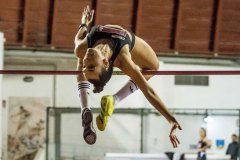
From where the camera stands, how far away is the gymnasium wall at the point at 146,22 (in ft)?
37.3

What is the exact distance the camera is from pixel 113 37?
3953 mm

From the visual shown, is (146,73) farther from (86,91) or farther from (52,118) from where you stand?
(52,118)

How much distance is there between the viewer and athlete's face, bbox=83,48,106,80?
380 centimetres

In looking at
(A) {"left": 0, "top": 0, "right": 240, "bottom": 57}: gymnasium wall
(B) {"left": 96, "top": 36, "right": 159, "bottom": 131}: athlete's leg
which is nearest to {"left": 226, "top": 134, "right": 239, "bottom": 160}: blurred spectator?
(A) {"left": 0, "top": 0, "right": 240, "bottom": 57}: gymnasium wall

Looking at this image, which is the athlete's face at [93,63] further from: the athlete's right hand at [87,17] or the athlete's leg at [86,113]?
the athlete's right hand at [87,17]

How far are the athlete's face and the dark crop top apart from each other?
0.13m

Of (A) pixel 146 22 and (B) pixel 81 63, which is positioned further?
(A) pixel 146 22

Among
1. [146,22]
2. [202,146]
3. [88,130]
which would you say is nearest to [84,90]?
[88,130]

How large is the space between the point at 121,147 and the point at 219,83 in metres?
2.32

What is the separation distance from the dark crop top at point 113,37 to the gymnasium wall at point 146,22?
7.44m

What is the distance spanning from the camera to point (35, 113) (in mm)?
11680

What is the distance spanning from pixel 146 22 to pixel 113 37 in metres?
7.91

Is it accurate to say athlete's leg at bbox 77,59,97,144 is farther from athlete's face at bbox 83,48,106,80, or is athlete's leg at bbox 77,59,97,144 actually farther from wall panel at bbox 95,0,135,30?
wall panel at bbox 95,0,135,30

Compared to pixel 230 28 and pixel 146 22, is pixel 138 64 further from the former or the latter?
pixel 230 28
